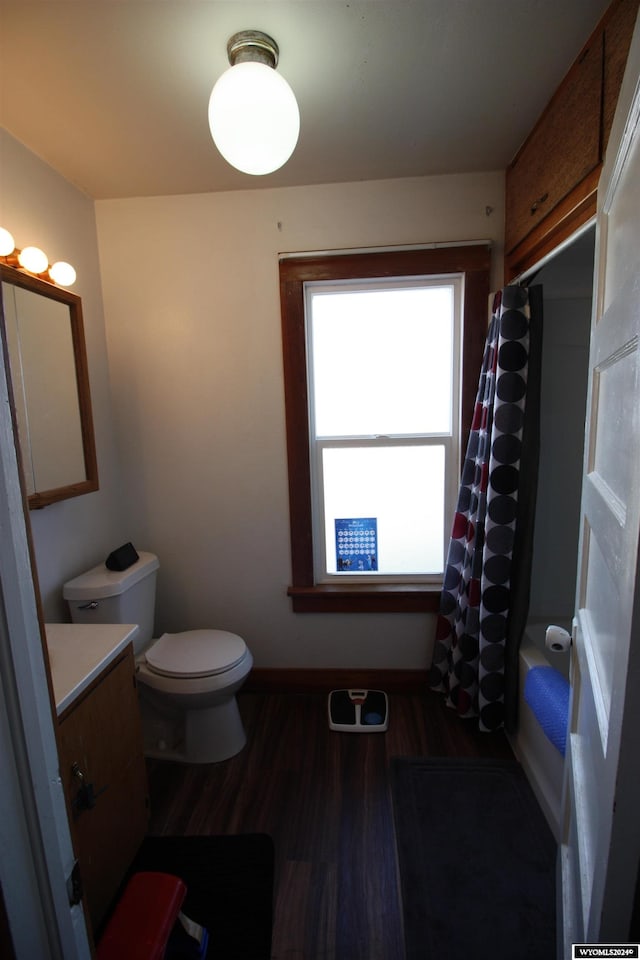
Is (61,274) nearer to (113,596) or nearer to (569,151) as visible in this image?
(113,596)

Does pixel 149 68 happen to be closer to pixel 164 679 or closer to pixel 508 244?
pixel 508 244

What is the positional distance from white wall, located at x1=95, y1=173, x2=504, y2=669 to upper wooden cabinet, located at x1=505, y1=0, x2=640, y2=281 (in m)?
0.22

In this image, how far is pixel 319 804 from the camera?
152cm

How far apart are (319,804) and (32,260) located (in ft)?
7.12

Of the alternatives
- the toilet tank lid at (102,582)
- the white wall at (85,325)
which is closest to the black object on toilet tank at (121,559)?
the toilet tank lid at (102,582)

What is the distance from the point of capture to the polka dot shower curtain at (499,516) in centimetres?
157

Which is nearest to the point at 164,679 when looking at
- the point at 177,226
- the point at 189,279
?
the point at 189,279

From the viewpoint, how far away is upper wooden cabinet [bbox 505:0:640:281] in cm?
103

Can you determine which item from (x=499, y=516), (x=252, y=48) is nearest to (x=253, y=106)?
(x=252, y=48)

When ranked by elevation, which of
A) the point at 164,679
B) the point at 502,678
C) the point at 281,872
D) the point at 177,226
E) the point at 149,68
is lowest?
the point at 281,872

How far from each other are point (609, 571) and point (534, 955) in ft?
3.92

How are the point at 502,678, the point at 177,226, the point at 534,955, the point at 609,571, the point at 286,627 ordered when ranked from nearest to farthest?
the point at 609,571 < the point at 534,955 < the point at 502,678 < the point at 177,226 < the point at 286,627

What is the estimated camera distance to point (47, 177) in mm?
1578

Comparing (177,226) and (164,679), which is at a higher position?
(177,226)
